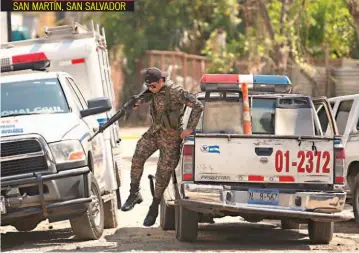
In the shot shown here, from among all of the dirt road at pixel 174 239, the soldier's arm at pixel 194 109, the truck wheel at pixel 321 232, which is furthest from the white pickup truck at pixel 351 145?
the soldier's arm at pixel 194 109

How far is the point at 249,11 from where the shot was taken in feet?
101

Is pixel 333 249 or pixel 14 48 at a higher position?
pixel 14 48

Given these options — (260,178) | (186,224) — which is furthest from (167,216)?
(260,178)

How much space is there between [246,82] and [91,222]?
2381mm

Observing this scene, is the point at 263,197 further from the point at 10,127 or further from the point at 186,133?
the point at 10,127

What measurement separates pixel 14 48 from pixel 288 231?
4.84 metres

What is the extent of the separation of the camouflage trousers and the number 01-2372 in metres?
1.37

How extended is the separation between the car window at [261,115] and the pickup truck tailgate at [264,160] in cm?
103

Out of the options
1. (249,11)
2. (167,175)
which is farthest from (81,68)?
(249,11)

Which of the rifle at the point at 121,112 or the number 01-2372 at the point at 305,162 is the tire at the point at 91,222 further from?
the number 01-2372 at the point at 305,162

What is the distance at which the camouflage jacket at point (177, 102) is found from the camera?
11.1 meters

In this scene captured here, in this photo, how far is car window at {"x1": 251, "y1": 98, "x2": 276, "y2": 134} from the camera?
11625 millimetres

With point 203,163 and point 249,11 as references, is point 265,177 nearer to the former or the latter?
point 203,163
